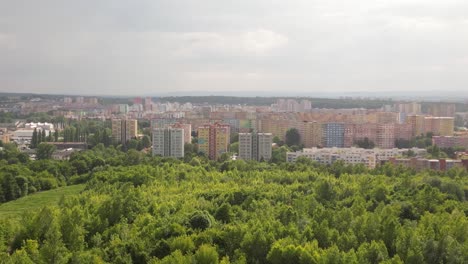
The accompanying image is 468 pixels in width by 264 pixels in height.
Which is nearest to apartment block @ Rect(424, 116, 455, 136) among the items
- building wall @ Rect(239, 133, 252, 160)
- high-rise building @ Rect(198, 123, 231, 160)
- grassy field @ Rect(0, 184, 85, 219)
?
building wall @ Rect(239, 133, 252, 160)

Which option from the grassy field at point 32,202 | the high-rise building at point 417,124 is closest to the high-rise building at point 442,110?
the high-rise building at point 417,124

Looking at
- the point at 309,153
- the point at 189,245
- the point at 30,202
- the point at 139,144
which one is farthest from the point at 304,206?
the point at 139,144

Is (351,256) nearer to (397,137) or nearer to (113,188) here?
(113,188)

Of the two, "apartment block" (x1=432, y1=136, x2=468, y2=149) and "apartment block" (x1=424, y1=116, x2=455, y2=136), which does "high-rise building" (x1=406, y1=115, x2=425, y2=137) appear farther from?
"apartment block" (x1=432, y1=136, x2=468, y2=149)

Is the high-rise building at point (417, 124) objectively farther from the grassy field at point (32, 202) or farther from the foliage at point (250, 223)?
the grassy field at point (32, 202)

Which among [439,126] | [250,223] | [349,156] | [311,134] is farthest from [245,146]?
[250,223]

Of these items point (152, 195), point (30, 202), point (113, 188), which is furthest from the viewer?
point (30, 202)

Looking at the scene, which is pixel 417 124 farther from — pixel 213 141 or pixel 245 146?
pixel 213 141
